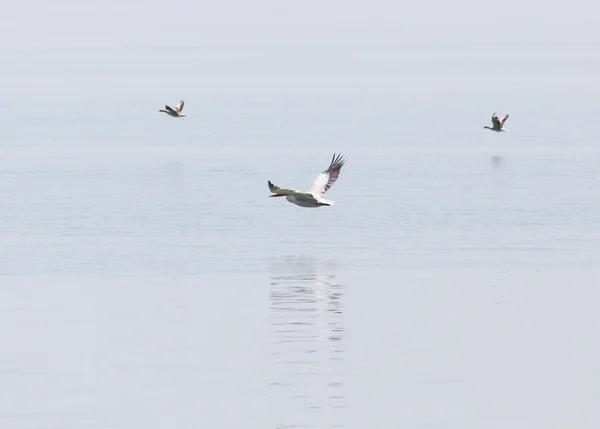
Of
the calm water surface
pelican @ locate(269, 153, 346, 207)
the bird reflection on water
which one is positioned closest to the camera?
the bird reflection on water

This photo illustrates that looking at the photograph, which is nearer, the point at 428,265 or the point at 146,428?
the point at 146,428

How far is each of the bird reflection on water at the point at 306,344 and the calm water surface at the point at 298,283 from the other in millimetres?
53

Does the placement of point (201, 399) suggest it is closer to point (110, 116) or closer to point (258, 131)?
point (258, 131)

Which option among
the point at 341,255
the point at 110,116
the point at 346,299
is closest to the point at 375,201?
the point at 341,255

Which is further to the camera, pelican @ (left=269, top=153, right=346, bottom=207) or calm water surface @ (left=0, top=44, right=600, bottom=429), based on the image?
pelican @ (left=269, top=153, right=346, bottom=207)

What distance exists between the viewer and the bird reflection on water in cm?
2181

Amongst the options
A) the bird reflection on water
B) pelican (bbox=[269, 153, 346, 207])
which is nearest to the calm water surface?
the bird reflection on water

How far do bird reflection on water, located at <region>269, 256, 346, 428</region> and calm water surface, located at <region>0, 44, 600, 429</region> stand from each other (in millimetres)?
53

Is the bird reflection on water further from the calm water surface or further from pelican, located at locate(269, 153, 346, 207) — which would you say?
pelican, located at locate(269, 153, 346, 207)

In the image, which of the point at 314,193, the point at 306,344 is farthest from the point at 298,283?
the point at 306,344

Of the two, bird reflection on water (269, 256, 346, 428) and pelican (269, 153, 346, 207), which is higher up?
pelican (269, 153, 346, 207)

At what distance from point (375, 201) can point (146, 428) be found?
2160cm

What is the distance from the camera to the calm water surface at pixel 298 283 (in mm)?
22484

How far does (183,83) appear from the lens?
13312cm
